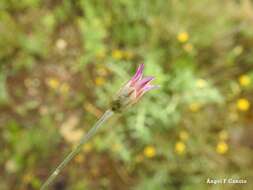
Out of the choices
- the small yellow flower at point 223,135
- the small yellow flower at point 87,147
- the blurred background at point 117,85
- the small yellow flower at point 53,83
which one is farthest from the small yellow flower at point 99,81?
the small yellow flower at point 223,135

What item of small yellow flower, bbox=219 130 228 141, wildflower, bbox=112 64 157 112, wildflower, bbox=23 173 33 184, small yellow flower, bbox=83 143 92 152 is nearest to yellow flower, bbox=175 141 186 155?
small yellow flower, bbox=219 130 228 141

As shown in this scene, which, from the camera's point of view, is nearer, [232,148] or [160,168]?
[160,168]

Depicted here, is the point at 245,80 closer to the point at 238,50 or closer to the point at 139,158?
the point at 238,50

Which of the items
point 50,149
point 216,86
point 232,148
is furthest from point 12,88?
point 232,148

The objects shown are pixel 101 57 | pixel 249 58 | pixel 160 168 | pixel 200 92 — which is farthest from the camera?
pixel 249 58

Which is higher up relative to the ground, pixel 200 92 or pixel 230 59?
pixel 230 59

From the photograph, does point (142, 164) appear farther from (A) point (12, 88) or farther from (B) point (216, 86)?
(A) point (12, 88)

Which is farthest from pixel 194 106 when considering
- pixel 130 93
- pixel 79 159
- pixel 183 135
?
pixel 130 93
